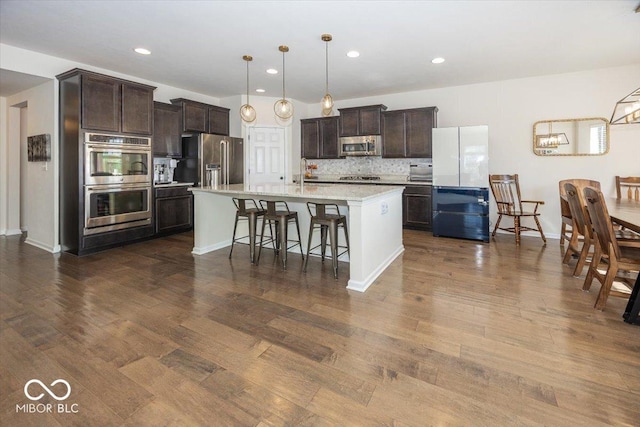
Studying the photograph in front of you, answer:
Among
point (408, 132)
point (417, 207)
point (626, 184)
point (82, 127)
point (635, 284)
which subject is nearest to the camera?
point (635, 284)

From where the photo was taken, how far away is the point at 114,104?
4.49m

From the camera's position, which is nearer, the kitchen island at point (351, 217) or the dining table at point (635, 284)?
the dining table at point (635, 284)

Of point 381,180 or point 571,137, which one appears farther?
point 381,180

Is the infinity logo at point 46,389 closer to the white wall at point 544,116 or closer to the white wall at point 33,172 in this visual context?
the white wall at point 33,172

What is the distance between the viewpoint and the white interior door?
6730 mm

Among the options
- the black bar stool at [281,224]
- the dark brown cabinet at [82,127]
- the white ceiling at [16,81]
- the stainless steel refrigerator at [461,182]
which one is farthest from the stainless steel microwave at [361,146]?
the white ceiling at [16,81]

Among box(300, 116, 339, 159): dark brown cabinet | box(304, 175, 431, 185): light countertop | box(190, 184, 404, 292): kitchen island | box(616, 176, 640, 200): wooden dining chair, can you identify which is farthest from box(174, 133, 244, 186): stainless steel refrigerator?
box(616, 176, 640, 200): wooden dining chair

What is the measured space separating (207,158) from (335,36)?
325 centimetres

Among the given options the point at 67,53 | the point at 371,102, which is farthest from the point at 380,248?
the point at 67,53

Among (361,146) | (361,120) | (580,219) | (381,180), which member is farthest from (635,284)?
(361,120)

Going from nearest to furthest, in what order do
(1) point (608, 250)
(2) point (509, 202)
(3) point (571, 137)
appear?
(1) point (608, 250) < (3) point (571, 137) < (2) point (509, 202)

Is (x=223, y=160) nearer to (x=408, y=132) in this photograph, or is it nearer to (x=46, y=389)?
(x=408, y=132)

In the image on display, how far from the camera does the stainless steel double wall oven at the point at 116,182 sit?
432 centimetres

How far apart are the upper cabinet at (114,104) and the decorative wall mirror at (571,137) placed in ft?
20.0
